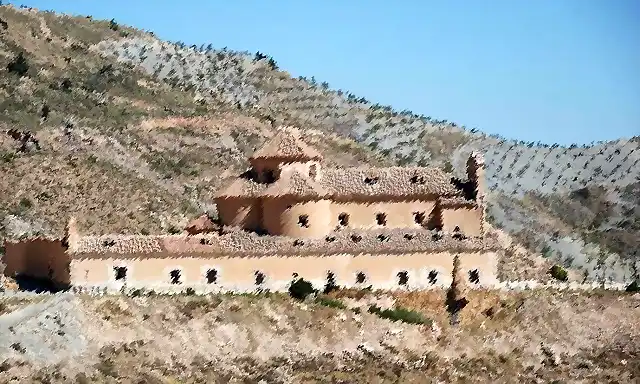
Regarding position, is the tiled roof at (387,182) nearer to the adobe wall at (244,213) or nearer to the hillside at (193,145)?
the adobe wall at (244,213)

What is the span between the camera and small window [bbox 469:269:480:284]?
4956 cm

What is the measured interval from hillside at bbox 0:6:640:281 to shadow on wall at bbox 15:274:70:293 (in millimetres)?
12269

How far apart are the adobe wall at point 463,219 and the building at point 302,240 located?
0.06 m

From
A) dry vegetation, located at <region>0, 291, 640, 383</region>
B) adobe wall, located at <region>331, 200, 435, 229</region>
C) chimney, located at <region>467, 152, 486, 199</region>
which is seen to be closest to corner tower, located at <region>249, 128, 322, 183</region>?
adobe wall, located at <region>331, 200, 435, 229</region>

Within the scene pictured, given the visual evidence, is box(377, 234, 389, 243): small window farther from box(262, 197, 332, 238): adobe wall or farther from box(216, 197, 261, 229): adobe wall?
box(216, 197, 261, 229): adobe wall

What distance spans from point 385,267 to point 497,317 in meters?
6.80

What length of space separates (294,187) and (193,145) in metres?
45.8

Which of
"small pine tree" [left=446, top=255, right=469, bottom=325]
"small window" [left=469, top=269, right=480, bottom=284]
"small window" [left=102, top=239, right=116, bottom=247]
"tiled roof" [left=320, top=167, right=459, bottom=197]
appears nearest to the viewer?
"small window" [left=102, top=239, right=116, bottom=247]

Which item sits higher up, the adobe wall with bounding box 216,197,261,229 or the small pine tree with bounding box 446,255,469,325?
the adobe wall with bounding box 216,197,261,229

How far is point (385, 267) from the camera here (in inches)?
1905

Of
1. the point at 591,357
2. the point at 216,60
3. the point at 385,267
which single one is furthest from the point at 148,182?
the point at 216,60

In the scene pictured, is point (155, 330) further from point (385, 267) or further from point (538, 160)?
point (538, 160)

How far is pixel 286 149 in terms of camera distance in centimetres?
5081

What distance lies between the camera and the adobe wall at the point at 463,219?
171 ft
